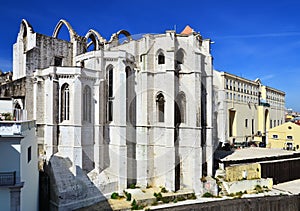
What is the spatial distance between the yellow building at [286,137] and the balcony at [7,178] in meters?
37.5

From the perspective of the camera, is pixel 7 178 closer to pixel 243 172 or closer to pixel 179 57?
pixel 179 57

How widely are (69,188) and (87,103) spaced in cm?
607

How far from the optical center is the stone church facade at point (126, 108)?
61.8ft

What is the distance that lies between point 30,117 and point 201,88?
46.2 feet

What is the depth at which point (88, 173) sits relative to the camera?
19062 mm

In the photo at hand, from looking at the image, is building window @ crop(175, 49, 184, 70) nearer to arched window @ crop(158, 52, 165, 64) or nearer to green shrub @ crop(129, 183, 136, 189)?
arched window @ crop(158, 52, 165, 64)

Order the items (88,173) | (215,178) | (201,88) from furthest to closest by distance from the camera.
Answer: (201,88) < (215,178) < (88,173)

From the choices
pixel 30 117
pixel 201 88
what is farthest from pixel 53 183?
pixel 201 88

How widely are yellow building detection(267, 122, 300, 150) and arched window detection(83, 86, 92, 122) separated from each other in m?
31.3

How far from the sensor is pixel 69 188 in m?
16.7

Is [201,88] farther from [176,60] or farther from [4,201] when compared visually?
[4,201]

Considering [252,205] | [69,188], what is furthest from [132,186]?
[252,205]

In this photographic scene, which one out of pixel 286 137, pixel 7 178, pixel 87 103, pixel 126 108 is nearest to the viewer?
pixel 7 178

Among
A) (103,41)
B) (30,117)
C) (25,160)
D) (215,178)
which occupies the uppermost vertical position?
(103,41)
